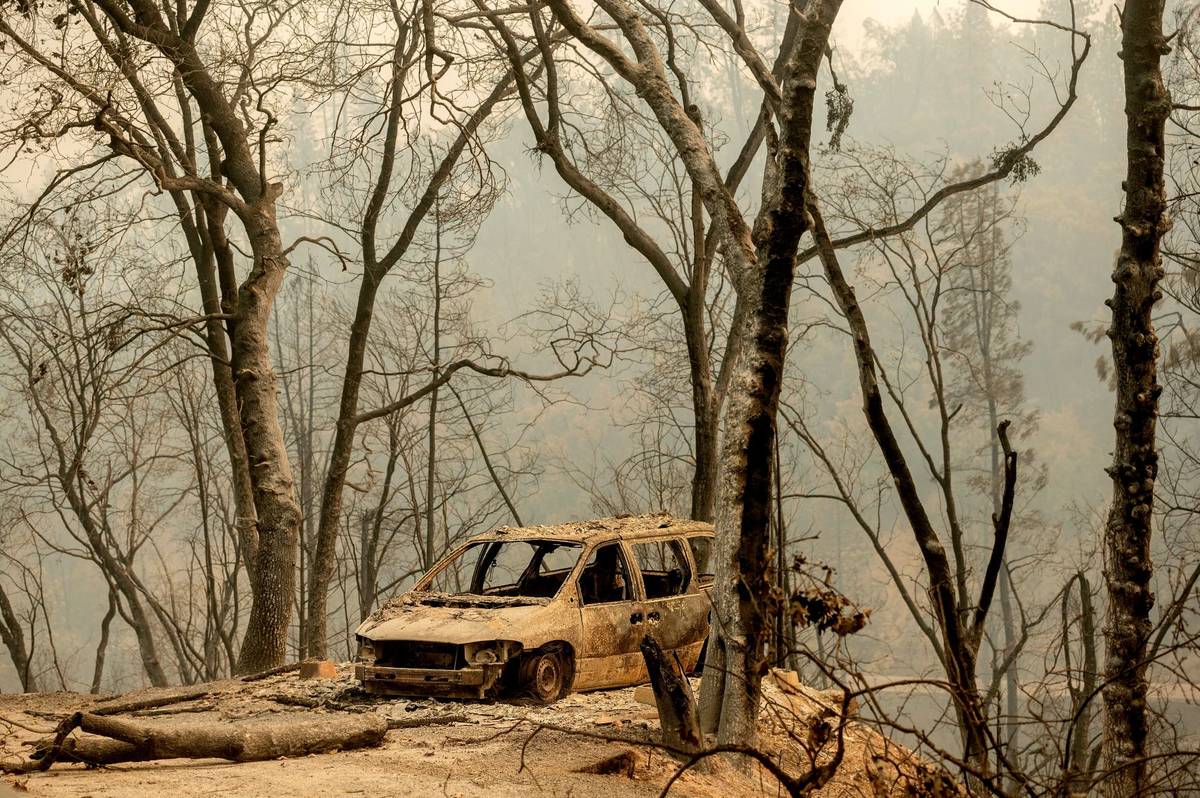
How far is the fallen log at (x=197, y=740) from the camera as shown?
6.63m

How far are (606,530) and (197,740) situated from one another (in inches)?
169

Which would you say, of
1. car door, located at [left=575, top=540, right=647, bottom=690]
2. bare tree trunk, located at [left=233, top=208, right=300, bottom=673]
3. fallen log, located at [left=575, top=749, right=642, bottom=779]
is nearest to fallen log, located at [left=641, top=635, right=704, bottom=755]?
fallen log, located at [left=575, top=749, right=642, bottom=779]

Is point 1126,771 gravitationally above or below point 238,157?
below

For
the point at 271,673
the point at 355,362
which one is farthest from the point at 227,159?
the point at 271,673

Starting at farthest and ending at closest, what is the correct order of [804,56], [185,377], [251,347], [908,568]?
[908,568], [185,377], [251,347], [804,56]

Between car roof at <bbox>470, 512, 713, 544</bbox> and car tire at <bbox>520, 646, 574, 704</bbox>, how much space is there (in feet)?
3.48

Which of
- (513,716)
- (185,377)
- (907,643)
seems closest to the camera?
(513,716)

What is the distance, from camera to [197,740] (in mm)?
7055

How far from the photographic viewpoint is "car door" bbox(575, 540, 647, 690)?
980cm

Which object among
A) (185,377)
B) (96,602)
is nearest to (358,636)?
(185,377)

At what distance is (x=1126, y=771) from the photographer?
Answer: 7.31 meters

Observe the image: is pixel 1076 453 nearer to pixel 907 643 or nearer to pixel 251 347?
pixel 907 643

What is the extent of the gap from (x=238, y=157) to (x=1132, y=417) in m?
10.9

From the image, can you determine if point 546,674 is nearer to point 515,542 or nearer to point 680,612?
point 515,542
